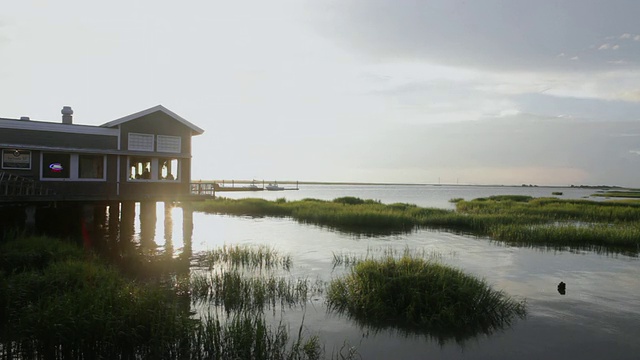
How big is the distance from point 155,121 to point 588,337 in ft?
85.4

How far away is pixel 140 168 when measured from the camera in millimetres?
30797

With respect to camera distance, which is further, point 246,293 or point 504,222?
point 504,222

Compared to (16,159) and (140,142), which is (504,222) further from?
(16,159)

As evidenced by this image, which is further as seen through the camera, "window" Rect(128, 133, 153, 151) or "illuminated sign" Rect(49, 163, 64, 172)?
"window" Rect(128, 133, 153, 151)

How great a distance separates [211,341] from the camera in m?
9.47

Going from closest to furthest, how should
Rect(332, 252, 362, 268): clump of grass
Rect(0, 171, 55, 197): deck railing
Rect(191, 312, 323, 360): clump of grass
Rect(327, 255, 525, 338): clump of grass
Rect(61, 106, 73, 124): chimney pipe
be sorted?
Rect(191, 312, 323, 360): clump of grass < Rect(327, 255, 525, 338): clump of grass < Rect(332, 252, 362, 268): clump of grass < Rect(0, 171, 55, 197): deck railing < Rect(61, 106, 73, 124): chimney pipe

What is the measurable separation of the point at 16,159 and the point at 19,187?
2.20m

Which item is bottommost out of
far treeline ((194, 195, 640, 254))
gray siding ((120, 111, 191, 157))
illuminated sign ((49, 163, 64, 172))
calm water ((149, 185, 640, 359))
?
calm water ((149, 185, 640, 359))

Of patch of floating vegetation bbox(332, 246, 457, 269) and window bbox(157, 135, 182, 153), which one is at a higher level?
window bbox(157, 135, 182, 153)

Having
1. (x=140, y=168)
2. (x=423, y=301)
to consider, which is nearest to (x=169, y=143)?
(x=140, y=168)

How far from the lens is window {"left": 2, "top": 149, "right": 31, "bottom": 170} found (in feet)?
80.8

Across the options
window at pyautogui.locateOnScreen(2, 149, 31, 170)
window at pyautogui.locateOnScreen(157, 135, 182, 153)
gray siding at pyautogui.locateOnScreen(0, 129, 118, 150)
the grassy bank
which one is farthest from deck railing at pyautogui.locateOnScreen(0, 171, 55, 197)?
the grassy bank

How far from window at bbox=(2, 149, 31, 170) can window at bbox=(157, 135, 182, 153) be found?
7.28 meters

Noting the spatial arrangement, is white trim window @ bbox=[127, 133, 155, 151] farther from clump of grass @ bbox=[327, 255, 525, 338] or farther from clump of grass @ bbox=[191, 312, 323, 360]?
clump of grass @ bbox=[191, 312, 323, 360]
